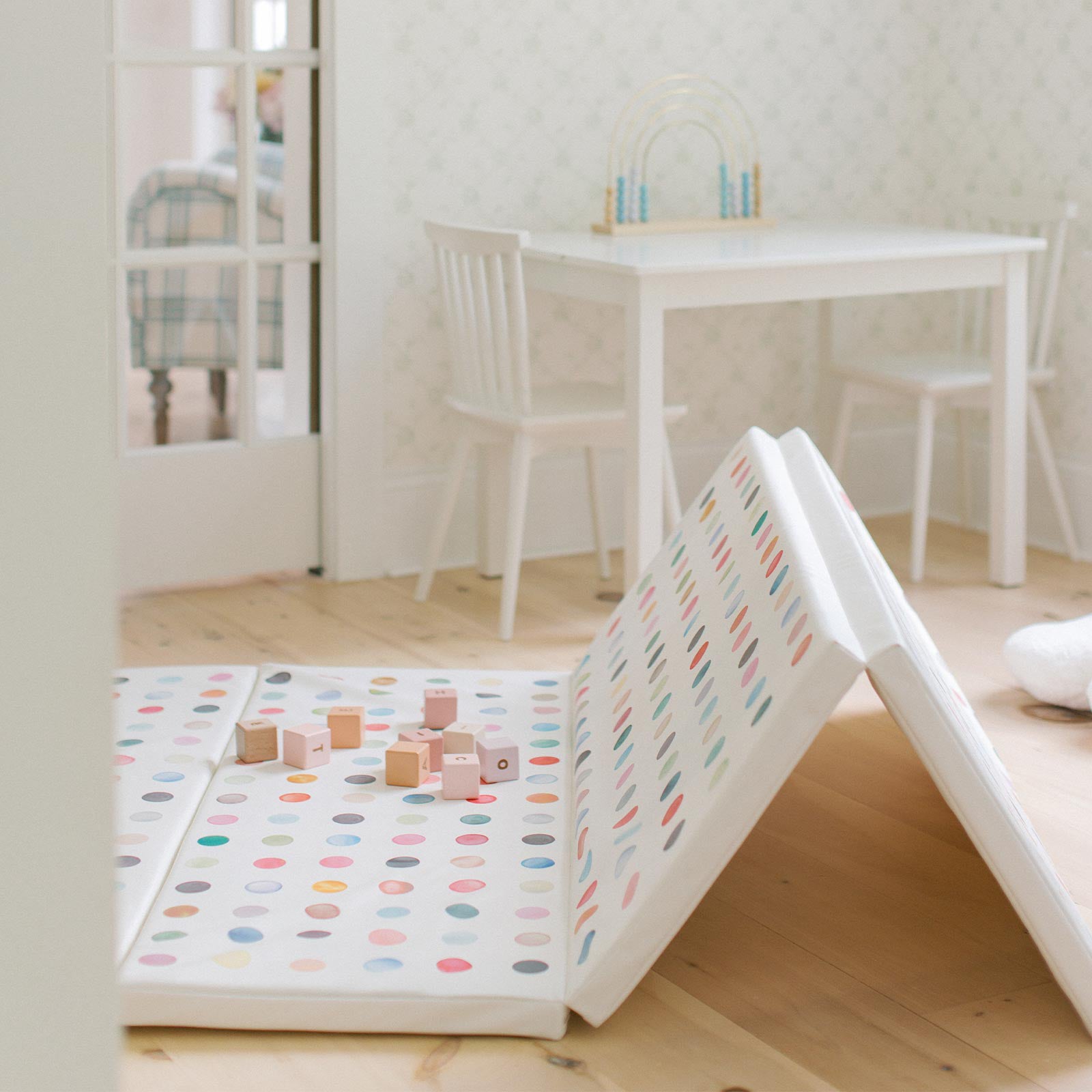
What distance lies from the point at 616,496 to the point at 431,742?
167 centimetres

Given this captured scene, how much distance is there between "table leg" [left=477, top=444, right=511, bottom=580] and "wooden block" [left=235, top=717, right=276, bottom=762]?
4.22ft

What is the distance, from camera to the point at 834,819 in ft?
6.64

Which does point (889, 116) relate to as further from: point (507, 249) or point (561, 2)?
point (507, 249)

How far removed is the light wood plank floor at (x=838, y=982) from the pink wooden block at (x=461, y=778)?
35cm

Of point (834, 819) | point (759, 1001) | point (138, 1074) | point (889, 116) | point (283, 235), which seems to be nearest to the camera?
point (138, 1074)

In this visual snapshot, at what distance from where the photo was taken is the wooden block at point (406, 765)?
6.44ft

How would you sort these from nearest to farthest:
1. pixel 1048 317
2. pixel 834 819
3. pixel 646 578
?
pixel 834 819
pixel 646 578
pixel 1048 317

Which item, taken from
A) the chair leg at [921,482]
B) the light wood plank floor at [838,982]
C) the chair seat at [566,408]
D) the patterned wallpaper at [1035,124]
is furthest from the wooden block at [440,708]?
the patterned wallpaper at [1035,124]

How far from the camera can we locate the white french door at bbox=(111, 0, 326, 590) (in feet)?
10.0

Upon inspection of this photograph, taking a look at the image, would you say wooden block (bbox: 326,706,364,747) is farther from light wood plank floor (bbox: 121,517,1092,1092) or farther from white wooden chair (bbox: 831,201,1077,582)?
white wooden chair (bbox: 831,201,1077,582)

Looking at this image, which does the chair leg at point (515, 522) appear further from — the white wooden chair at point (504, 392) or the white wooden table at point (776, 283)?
the white wooden table at point (776, 283)

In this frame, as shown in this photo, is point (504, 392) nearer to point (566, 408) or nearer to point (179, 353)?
point (566, 408)

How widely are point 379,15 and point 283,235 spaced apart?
50 centimetres

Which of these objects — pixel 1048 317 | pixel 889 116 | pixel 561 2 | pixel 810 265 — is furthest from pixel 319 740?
pixel 889 116
